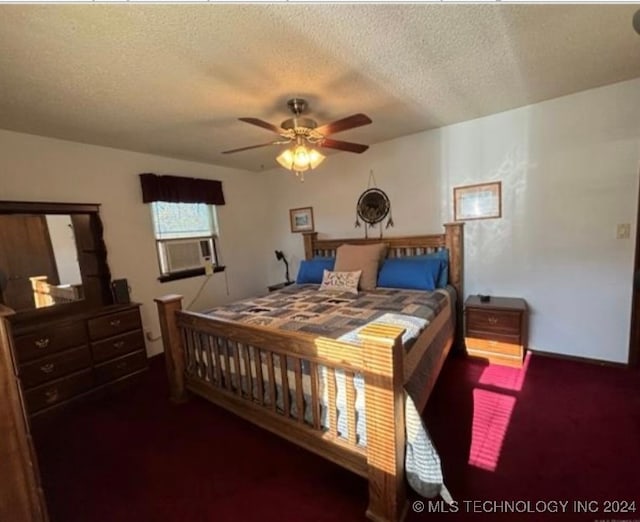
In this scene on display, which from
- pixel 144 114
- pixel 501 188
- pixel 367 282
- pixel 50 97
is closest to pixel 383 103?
pixel 501 188

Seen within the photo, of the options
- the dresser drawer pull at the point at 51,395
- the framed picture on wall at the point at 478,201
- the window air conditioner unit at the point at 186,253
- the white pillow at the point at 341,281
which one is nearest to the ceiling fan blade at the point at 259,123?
the white pillow at the point at 341,281

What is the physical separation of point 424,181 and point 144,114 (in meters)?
2.61

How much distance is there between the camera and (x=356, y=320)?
2082 mm

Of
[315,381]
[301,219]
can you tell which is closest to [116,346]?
[315,381]

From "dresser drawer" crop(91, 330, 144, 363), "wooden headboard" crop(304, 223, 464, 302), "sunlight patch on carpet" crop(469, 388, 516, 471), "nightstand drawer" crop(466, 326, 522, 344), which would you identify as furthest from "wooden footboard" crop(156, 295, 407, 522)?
"wooden headboard" crop(304, 223, 464, 302)

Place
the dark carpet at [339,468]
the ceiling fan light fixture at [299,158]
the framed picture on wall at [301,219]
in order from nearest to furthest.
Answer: the dark carpet at [339,468]
the ceiling fan light fixture at [299,158]
the framed picture on wall at [301,219]

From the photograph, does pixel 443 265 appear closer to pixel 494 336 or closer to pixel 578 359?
pixel 494 336

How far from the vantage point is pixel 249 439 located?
197 cm

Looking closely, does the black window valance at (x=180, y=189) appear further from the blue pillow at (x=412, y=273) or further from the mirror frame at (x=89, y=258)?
the blue pillow at (x=412, y=273)

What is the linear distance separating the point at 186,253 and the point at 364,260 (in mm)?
2122

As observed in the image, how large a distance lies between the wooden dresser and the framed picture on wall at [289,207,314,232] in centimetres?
223

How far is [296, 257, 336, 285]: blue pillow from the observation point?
345 cm

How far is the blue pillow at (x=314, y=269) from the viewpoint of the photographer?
3451 mm

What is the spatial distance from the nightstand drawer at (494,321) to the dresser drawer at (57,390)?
3.30 metres
